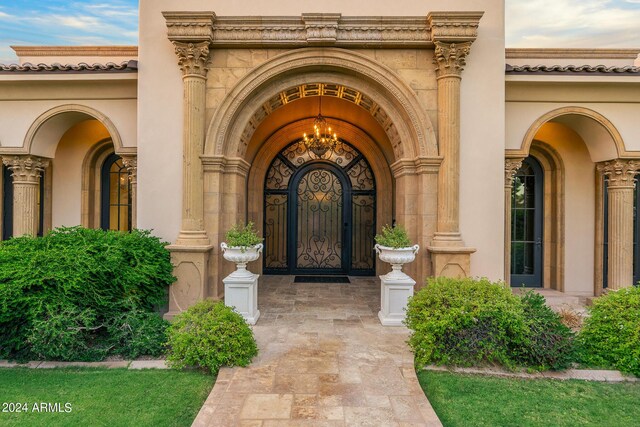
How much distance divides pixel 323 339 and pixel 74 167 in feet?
25.7

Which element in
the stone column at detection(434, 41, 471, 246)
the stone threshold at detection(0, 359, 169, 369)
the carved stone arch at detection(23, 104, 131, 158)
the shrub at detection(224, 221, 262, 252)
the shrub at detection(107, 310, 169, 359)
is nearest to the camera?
the stone threshold at detection(0, 359, 169, 369)

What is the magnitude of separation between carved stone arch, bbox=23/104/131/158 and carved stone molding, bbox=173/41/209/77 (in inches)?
86.5

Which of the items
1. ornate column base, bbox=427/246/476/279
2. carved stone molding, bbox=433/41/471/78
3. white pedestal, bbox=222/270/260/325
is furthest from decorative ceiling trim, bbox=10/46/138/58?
ornate column base, bbox=427/246/476/279

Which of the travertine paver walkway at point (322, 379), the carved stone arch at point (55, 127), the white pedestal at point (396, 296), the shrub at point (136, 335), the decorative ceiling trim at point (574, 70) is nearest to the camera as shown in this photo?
the travertine paver walkway at point (322, 379)

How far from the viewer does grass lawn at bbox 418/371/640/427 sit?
322cm

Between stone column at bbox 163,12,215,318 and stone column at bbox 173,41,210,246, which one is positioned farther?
stone column at bbox 173,41,210,246

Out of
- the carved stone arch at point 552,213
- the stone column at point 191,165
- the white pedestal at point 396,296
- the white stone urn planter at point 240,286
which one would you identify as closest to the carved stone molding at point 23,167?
the stone column at point 191,165

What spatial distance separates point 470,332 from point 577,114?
5659 mm

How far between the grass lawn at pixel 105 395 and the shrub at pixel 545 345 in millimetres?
3759

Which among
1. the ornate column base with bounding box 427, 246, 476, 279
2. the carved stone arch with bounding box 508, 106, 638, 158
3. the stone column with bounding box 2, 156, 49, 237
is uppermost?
→ the carved stone arch with bounding box 508, 106, 638, 158

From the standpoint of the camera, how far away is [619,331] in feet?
14.2

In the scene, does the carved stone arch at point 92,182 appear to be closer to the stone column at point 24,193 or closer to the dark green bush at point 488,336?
the stone column at point 24,193

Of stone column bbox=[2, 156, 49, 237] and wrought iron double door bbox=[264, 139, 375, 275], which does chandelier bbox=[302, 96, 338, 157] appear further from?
stone column bbox=[2, 156, 49, 237]

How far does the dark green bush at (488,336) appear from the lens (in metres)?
4.11
